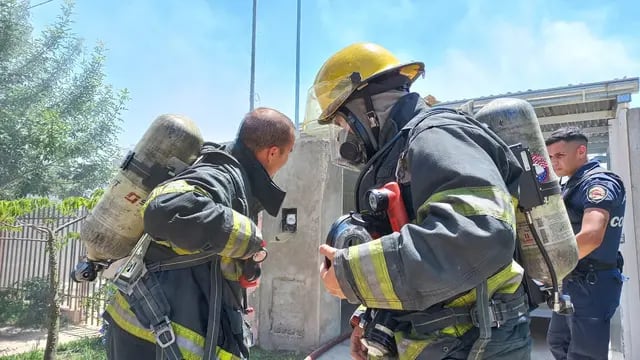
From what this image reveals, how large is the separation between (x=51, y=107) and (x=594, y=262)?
12530mm

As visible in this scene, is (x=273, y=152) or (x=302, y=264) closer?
(x=273, y=152)

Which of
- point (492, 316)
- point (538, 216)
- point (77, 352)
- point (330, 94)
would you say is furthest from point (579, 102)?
point (77, 352)

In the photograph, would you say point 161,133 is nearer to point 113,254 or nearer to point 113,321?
point 113,254

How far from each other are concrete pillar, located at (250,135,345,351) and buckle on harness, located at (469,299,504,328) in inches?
168

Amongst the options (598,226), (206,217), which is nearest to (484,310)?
(206,217)

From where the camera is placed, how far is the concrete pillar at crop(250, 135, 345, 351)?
556cm

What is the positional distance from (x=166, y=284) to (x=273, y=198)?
29.7 inches

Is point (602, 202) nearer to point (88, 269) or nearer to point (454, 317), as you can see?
point (454, 317)

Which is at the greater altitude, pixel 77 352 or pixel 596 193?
pixel 596 193

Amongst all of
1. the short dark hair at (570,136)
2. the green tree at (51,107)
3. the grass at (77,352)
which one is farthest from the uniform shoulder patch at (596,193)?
the green tree at (51,107)

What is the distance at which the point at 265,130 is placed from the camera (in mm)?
2377

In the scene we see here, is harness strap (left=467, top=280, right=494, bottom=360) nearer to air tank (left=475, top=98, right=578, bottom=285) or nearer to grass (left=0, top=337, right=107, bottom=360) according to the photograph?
air tank (left=475, top=98, right=578, bottom=285)

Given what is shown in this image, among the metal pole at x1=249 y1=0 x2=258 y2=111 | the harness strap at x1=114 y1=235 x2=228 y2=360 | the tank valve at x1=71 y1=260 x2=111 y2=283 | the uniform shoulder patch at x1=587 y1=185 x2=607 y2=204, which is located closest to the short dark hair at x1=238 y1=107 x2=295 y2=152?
the harness strap at x1=114 y1=235 x2=228 y2=360

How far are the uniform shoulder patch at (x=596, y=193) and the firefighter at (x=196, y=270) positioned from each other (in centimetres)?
246
